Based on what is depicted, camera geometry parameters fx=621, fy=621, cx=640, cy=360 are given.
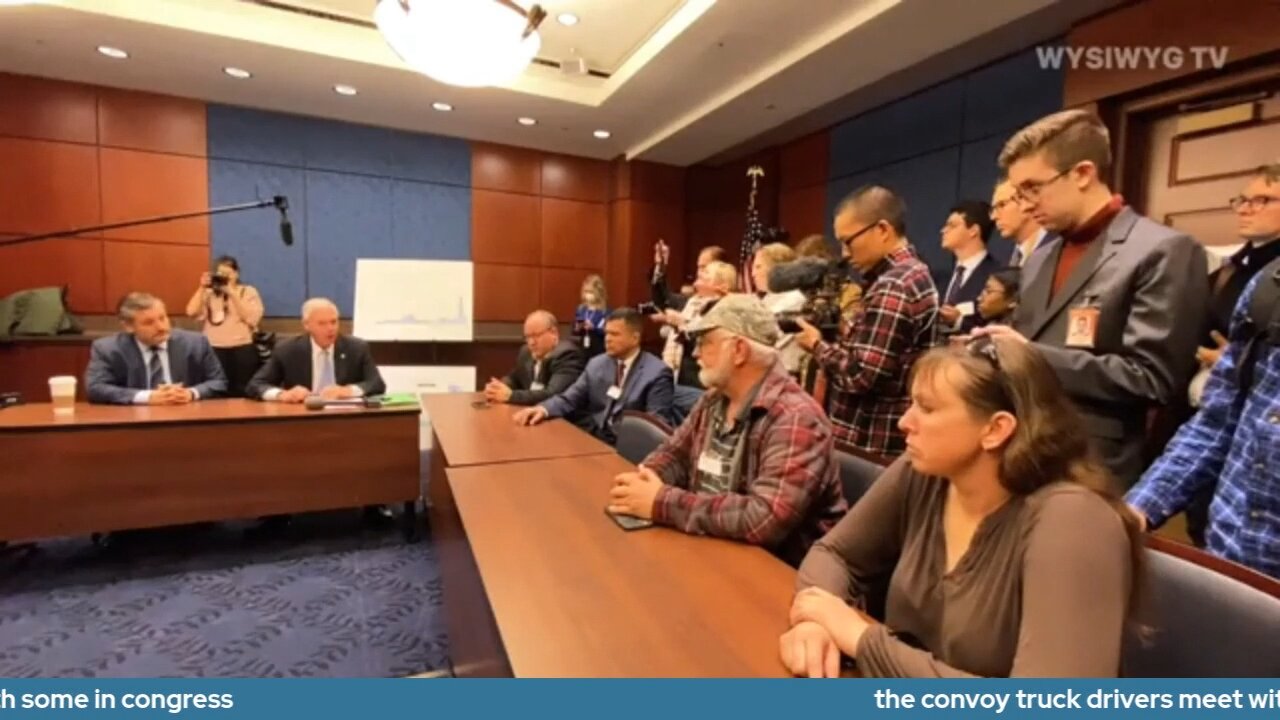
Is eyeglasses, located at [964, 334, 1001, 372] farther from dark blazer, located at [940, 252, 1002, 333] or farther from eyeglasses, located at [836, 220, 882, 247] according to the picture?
dark blazer, located at [940, 252, 1002, 333]

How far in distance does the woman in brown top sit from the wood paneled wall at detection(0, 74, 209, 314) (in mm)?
5997

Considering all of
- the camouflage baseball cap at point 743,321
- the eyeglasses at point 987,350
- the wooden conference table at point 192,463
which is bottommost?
the wooden conference table at point 192,463

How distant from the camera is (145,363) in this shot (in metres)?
3.27

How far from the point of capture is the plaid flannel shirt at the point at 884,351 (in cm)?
180

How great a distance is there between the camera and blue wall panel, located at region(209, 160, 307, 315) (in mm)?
5270

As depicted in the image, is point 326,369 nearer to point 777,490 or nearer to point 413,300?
point 413,300

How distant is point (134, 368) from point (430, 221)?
3.17m

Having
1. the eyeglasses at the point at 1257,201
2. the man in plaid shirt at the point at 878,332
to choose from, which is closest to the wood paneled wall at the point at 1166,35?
the eyeglasses at the point at 1257,201

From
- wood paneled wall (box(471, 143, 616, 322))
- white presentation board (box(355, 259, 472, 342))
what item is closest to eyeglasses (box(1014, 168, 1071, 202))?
white presentation board (box(355, 259, 472, 342))

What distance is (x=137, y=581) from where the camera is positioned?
2.71 metres

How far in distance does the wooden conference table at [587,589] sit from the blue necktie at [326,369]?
2.13 m

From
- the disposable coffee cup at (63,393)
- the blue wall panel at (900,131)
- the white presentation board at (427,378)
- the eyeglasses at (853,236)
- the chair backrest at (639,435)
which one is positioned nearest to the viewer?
the eyeglasses at (853,236)

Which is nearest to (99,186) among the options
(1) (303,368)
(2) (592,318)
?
(1) (303,368)

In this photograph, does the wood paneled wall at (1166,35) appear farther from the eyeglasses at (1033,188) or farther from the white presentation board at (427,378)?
the white presentation board at (427,378)
